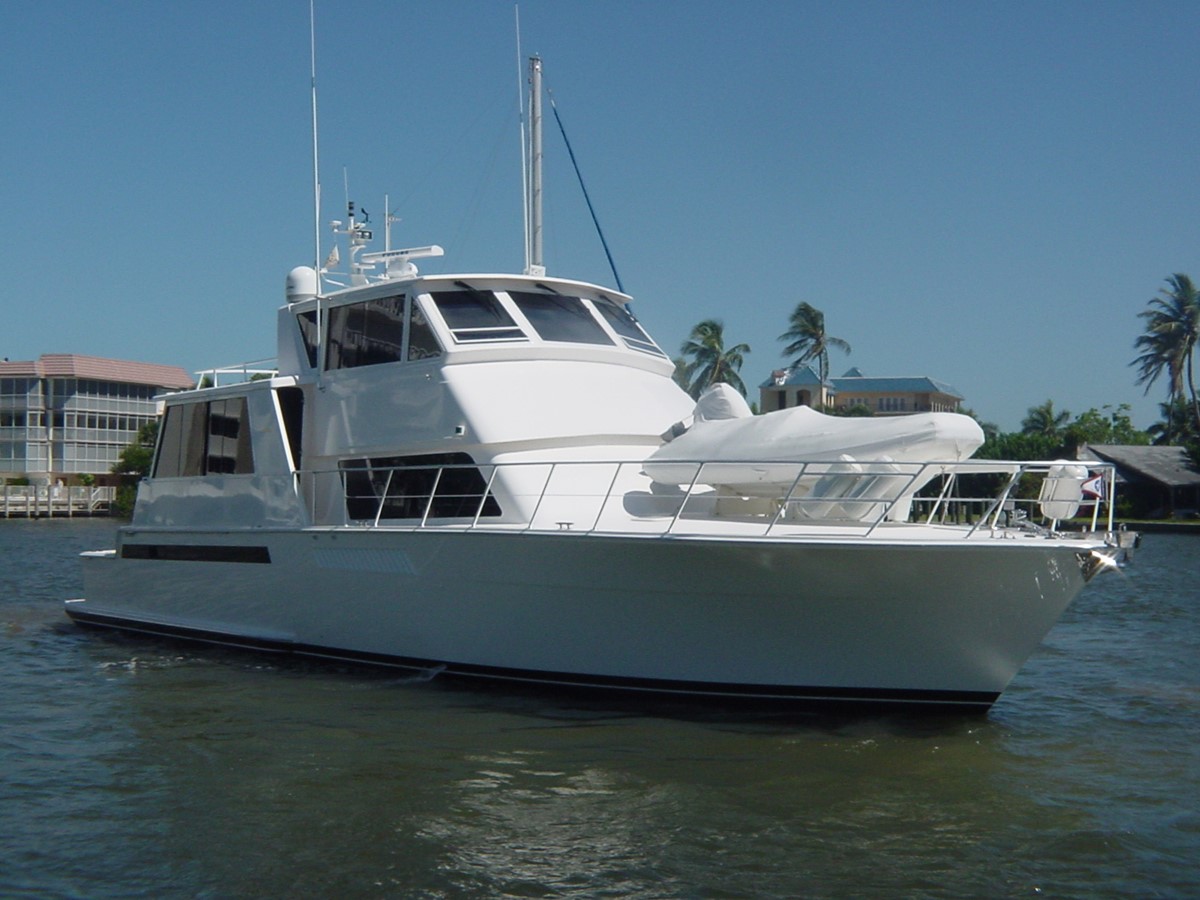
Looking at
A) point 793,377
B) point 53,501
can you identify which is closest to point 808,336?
point 793,377

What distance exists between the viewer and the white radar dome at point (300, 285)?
41.2ft

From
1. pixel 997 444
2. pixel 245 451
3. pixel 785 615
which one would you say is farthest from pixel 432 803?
pixel 997 444

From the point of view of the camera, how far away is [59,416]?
56.5 metres

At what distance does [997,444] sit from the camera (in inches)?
2098

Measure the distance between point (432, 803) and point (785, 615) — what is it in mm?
2826

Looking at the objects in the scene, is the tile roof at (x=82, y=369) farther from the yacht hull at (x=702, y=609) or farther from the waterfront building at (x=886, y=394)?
the yacht hull at (x=702, y=609)

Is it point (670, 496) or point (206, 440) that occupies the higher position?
point (206, 440)

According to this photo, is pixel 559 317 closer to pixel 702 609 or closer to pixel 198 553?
pixel 702 609

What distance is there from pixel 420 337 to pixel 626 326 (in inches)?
93.6

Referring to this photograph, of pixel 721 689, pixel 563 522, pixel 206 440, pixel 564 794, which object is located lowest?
pixel 564 794

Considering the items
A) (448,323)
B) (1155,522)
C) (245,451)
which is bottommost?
(1155,522)

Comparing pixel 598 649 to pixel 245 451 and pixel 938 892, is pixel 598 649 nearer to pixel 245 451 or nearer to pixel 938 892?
pixel 938 892

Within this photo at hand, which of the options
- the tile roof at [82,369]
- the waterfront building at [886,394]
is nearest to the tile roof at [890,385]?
the waterfront building at [886,394]

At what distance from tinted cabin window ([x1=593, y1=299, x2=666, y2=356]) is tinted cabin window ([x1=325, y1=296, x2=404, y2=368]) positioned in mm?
2097
